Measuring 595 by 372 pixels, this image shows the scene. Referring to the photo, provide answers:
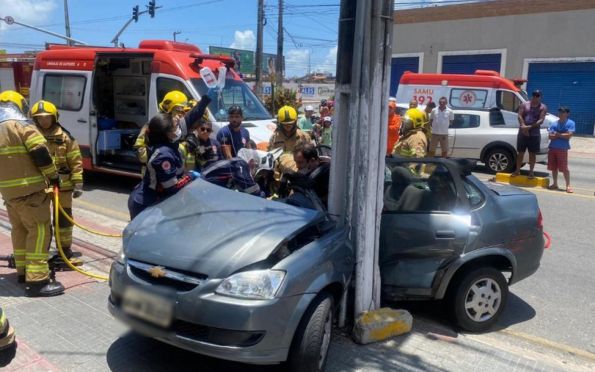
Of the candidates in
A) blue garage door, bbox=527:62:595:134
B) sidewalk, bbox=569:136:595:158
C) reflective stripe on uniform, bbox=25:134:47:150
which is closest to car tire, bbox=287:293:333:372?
reflective stripe on uniform, bbox=25:134:47:150

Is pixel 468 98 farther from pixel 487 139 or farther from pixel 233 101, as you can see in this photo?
pixel 233 101

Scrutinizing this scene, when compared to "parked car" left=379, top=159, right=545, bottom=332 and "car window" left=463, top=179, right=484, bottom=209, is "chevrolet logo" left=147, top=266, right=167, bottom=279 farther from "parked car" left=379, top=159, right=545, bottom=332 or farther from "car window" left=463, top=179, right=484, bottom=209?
"car window" left=463, top=179, right=484, bottom=209

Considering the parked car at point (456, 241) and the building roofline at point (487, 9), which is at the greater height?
the building roofline at point (487, 9)

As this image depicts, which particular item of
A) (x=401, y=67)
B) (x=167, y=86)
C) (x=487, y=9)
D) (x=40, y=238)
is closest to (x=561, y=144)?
(x=167, y=86)

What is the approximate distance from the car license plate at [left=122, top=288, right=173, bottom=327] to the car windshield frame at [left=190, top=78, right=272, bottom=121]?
5.60 meters

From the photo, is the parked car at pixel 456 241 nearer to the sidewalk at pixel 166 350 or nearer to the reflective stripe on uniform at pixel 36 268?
the sidewalk at pixel 166 350

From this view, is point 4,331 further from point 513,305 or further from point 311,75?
point 311,75

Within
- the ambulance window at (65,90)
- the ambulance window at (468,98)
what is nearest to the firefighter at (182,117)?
the ambulance window at (65,90)

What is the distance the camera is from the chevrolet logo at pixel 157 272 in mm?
3111

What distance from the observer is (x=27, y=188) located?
4500 mm

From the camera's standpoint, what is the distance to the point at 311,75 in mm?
76125

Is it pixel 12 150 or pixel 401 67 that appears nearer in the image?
pixel 12 150

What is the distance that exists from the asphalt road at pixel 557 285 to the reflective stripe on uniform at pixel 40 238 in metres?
2.94

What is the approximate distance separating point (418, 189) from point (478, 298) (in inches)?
39.8
